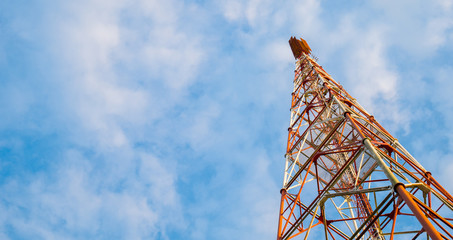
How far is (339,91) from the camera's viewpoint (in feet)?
64.8

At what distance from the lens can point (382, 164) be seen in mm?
8688

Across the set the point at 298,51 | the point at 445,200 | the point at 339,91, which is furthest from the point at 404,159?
the point at 298,51

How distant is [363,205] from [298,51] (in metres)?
21.0

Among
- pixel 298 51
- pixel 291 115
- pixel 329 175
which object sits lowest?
pixel 329 175

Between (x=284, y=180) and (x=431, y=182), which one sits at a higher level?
(x=284, y=180)

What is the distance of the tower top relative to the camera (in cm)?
3331

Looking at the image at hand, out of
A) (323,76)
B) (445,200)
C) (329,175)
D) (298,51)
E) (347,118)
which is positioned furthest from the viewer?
(298,51)

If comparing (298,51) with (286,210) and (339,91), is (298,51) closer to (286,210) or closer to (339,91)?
(339,91)

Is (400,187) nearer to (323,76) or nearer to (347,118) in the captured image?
(347,118)

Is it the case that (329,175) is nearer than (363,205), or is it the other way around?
(363,205)

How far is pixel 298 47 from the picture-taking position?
111ft

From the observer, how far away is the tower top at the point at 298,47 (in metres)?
33.3

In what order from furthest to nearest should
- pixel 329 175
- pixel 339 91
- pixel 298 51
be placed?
pixel 298 51 → pixel 339 91 → pixel 329 175

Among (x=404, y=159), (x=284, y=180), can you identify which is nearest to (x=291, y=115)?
(x=284, y=180)
